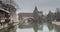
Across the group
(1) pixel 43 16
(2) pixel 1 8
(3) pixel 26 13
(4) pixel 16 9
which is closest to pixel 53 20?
(1) pixel 43 16

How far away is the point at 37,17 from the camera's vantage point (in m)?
7.75

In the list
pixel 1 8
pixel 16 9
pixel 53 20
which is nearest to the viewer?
pixel 1 8

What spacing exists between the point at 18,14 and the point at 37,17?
131cm

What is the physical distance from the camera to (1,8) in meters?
6.86

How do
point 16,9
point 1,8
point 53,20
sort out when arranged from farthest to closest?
point 53,20
point 16,9
point 1,8

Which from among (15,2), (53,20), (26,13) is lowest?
(53,20)

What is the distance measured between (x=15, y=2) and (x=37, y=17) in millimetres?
1588

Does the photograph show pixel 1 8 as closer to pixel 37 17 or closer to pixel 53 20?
pixel 37 17

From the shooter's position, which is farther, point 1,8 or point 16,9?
point 16,9

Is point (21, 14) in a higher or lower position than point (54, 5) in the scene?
lower

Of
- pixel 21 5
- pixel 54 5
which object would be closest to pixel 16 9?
pixel 21 5

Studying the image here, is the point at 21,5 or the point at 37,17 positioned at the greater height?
the point at 21,5

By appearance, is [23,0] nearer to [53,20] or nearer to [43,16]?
[43,16]

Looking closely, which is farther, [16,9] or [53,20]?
[53,20]
